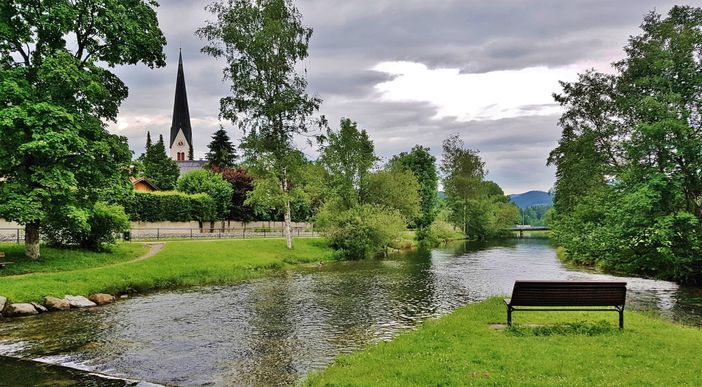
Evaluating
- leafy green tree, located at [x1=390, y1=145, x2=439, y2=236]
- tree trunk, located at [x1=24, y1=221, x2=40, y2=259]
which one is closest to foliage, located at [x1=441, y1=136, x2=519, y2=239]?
leafy green tree, located at [x1=390, y1=145, x2=439, y2=236]

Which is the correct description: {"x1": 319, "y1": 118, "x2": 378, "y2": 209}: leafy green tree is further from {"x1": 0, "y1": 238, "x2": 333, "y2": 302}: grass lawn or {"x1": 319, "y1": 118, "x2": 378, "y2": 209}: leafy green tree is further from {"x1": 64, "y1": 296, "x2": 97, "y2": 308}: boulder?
{"x1": 64, "y1": 296, "x2": 97, "y2": 308}: boulder

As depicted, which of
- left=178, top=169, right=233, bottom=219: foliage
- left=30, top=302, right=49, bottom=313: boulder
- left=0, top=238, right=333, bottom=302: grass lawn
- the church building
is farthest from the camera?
the church building

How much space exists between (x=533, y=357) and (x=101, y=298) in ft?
64.8

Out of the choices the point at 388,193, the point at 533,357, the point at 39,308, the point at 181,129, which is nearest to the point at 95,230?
the point at 39,308

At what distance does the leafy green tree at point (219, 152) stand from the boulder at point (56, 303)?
68.4 metres

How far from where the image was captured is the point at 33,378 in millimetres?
10602

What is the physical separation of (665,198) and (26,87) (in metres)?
36.9

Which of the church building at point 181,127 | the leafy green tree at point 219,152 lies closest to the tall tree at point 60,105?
the leafy green tree at point 219,152

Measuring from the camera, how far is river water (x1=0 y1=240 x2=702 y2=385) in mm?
11797

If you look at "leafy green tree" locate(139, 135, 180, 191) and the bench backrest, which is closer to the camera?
the bench backrest

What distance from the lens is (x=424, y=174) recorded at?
90.9 m

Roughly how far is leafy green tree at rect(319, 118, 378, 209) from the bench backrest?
46.2 m

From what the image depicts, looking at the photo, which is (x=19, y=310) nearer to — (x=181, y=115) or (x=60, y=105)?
(x=60, y=105)

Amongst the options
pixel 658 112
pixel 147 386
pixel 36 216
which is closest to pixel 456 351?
pixel 147 386
